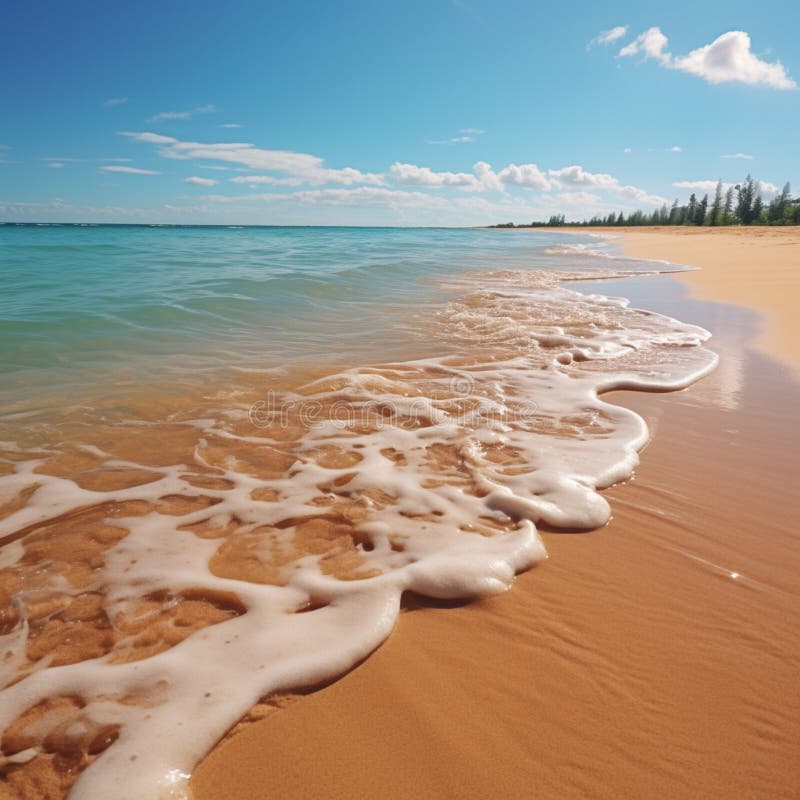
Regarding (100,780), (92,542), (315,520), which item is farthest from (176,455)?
(100,780)

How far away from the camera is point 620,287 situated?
1247 centimetres

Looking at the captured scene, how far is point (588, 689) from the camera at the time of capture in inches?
62.0

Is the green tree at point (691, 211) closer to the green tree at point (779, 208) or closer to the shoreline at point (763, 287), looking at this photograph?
the green tree at point (779, 208)

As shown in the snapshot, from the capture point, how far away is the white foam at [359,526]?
1526 millimetres

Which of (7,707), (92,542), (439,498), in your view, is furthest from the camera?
(439,498)

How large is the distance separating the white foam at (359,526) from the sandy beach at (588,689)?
115 millimetres

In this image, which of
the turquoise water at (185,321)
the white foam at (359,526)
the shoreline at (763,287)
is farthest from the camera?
the shoreline at (763,287)

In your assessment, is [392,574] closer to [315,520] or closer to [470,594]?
[470,594]

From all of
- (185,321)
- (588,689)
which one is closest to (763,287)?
(185,321)

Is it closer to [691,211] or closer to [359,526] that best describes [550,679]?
[359,526]

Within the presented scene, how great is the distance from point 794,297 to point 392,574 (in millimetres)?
10535

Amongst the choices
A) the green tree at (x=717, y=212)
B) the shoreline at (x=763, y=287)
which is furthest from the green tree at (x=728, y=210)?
the shoreline at (x=763, y=287)

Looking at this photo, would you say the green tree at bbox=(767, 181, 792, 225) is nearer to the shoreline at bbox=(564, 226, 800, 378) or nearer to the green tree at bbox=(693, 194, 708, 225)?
the green tree at bbox=(693, 194, 708, 225)

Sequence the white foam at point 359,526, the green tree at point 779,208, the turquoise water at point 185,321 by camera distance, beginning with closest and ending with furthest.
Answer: the white foam at point 359,526 → the turquoise water at point 185,321 → the green tree at point 779,208
